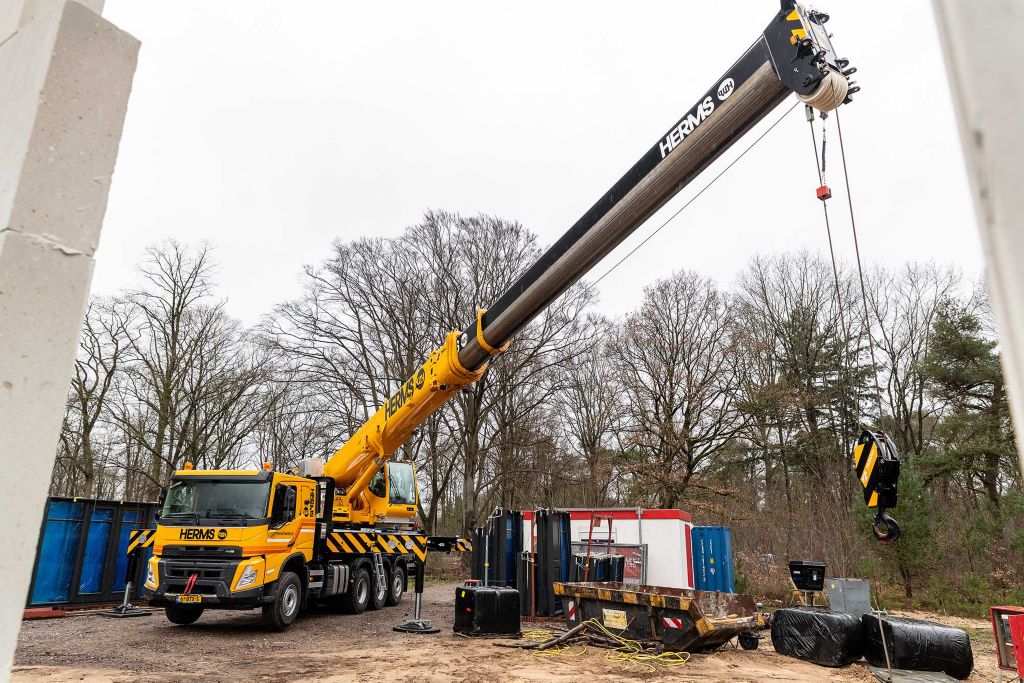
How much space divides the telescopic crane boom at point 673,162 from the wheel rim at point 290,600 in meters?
4.28

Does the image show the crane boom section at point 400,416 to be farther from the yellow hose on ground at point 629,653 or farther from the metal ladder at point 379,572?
the yellow hose on ground at point 629,653

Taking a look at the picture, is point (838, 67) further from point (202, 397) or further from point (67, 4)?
point (202, 397)

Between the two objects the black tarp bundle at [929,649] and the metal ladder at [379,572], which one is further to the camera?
the metal ladder at [379,572]

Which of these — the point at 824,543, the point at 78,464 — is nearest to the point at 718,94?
the point at 824,543

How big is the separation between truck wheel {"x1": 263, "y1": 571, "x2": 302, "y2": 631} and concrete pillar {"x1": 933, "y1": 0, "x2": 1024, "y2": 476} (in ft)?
38.7

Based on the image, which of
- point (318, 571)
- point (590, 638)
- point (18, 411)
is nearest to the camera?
point (18, 411)

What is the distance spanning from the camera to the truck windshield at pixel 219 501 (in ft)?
36.0

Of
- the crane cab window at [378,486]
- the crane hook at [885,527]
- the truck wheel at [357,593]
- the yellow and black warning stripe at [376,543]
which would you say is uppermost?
the crane cab window at [378,486]

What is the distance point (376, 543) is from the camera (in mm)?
14078

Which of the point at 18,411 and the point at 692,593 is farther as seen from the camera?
the point at 692,593

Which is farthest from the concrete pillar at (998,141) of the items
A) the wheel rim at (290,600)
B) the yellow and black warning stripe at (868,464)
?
the wheel rim at (290,600)

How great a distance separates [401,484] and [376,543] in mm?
2101

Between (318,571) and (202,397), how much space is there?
12.0m

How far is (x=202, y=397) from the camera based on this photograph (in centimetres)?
2219
